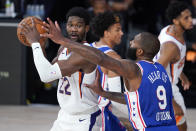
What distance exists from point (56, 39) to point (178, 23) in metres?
3.18

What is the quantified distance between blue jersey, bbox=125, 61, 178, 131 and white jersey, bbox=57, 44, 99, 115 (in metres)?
0.55

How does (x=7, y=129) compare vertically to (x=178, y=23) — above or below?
below

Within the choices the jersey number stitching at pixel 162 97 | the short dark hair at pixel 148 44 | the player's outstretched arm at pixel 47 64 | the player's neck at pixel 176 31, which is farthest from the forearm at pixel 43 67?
the player's neck at pixel 176 31

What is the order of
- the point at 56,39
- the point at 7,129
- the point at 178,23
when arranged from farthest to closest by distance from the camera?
1. the point at 7,129
2. the point at 178,23
3. the point at 56,39

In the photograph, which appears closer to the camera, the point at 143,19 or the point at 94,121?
the point at 94,121

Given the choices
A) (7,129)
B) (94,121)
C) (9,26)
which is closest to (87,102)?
(94,121)

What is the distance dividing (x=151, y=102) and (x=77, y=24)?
1299mm

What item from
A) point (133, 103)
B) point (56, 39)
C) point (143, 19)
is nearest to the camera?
point (56, 39)

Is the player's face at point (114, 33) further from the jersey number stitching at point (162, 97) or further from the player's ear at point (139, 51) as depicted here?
the jersey number stitching at point (162, 97)

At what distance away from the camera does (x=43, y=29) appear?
508 centimetres

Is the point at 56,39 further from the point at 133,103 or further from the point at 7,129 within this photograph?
the point at 7,129

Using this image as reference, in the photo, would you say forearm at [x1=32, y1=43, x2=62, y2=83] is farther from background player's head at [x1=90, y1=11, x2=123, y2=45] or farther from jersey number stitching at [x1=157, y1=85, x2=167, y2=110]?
background player's head at [x1=90, y1=11, x2=123, y2=45]

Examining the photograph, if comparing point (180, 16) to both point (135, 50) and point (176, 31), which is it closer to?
point (176, 31)

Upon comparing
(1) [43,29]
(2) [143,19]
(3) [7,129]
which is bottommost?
(3) [7,129]
